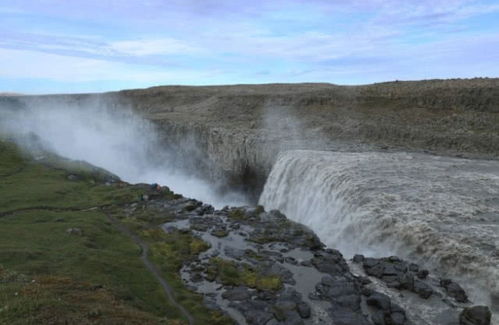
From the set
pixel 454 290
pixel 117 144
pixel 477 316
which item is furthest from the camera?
pixel 117 144

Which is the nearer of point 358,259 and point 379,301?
point 379,301

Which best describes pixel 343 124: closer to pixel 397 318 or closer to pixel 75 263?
pixel 397 318

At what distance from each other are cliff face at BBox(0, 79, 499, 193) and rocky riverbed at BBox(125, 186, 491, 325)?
22471 mm

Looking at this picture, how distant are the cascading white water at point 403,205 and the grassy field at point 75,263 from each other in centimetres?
1318

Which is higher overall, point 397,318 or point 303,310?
point 397,318

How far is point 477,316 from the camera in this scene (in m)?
21.2

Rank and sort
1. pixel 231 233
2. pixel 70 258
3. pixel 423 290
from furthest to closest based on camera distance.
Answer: pixel 231 233
pixel 70 258
pixel 423 290

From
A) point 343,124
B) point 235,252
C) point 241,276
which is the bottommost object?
point 235,252

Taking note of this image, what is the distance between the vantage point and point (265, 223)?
1709 inches

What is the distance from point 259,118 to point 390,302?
178 ft

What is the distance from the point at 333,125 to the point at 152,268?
4014 centimetres

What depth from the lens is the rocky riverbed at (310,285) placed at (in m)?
23.9

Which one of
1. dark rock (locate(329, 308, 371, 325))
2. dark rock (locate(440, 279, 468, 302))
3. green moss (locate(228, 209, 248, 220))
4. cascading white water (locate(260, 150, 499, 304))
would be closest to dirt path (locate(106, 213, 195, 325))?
dark rock (locate(329, 308, 371, 325))

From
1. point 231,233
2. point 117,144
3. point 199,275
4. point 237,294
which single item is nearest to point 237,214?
point 231,233
